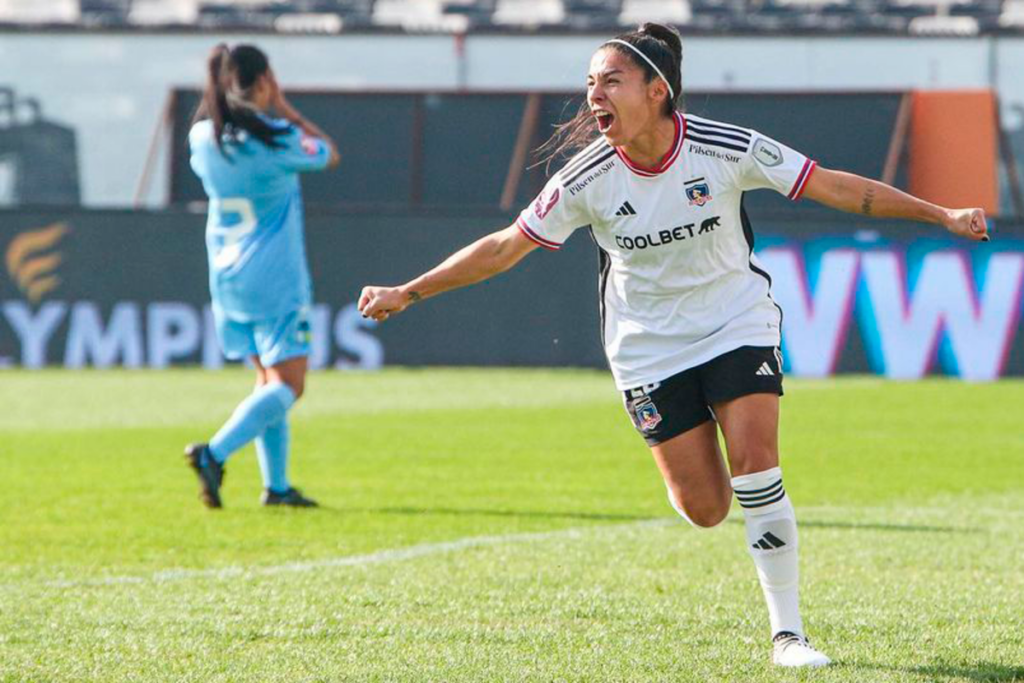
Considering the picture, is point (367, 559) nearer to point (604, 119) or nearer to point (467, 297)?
point (604, 119)

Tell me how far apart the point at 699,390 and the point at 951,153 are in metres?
18.6

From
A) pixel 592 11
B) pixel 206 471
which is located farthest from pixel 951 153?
pixel 206 471

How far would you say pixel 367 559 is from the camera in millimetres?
8516

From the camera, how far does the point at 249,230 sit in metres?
10.5

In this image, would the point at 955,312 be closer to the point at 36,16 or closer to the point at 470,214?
the point at 470,214

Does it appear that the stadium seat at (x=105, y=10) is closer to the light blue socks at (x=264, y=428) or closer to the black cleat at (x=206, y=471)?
the light blue socks at (x=264, y=428)

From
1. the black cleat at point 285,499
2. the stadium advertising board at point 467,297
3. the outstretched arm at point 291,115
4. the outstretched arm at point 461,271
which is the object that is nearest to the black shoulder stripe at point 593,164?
the outstretched arm at point 461,271

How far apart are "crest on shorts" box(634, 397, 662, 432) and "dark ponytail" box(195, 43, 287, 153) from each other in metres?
4.34

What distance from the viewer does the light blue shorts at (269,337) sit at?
10.3m

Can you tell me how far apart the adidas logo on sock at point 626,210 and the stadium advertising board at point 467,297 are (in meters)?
15.0

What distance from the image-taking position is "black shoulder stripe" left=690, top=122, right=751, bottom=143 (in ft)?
20.6

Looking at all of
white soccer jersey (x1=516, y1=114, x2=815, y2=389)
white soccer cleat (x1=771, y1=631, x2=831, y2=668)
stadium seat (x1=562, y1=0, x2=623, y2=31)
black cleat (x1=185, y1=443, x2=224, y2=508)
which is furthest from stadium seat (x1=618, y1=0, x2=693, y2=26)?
white soccer cleat (x1=771, y1=631, x2=831, y2=668)

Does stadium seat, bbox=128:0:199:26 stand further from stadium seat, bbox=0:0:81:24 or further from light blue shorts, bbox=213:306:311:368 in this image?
light blue shorts, bbox=213:306:311:368

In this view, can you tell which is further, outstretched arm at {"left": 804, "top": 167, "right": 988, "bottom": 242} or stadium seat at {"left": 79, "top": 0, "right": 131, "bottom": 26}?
stadium seat at {"left": 79, "top": 0, "right": 131, "bottom": 26}
